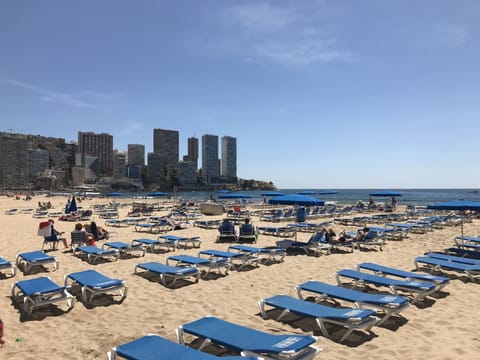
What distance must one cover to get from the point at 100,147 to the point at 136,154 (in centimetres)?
1946

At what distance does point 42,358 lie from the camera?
3.99m

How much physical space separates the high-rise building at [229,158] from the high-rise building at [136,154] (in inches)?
1779

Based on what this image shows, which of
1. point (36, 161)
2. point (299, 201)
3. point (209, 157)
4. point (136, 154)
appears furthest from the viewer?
point (136, 154)

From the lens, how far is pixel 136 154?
18800 cm

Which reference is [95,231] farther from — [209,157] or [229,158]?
[229,158]

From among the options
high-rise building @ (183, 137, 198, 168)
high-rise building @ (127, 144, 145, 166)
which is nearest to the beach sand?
high-rise building @ (183, 137, 198, 168)

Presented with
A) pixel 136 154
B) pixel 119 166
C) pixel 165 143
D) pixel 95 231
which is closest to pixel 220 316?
pixel 95 231

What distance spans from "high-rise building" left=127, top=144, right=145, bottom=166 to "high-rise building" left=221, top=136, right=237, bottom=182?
4520 centimetres

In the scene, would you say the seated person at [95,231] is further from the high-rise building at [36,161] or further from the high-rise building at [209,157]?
the high-rise building at [209,157]

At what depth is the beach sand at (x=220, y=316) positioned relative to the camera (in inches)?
166

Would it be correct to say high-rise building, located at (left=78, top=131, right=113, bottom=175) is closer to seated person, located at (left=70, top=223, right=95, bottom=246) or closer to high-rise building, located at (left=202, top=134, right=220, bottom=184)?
high-rise building, located at (left=202, top=134, right=220, bottom=184)

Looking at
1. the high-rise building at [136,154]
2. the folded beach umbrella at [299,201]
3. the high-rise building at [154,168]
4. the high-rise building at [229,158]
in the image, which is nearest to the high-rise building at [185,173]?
the high-rise building at [154,168]

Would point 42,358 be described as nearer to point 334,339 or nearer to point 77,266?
point 334,339

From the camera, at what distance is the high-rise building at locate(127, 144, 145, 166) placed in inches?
7318
